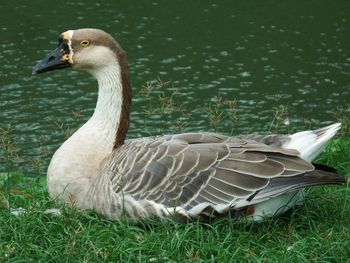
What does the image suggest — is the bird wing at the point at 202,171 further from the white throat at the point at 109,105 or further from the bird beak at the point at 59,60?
the bird beak at the point at 59,60

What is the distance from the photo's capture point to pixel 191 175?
5543 mm

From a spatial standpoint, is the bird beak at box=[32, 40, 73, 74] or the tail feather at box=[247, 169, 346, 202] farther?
the bird beak at box=[32, 40, 73, 74]

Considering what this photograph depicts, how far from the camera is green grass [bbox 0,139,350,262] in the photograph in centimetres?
495

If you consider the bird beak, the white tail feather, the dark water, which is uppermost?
the bird beak

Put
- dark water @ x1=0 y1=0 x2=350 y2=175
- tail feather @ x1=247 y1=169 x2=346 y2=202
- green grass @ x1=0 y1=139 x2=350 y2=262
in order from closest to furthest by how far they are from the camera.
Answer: green grass @ x1=0 y1=139 x2=350 y2=262 → tail feather @ x1=247 y1=169 x2=346 y2=202 → dark water @ x1=0 y1=0 x2=350 y2=175

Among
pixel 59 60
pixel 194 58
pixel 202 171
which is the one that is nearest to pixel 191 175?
pixel 202 171

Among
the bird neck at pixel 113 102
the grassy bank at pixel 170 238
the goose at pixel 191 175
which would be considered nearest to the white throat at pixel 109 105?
the bird neck at pixel 113 102

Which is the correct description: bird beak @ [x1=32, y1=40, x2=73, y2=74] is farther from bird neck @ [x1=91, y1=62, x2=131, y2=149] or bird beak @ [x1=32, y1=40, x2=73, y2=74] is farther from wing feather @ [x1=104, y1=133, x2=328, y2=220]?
wing feather @ [x1=104, y1=133, x2=328, y2=220]

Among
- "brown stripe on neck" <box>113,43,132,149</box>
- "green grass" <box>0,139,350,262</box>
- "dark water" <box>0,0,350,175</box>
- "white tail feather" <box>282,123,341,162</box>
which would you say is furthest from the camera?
"dark water" <box>0,0,350,175</box>

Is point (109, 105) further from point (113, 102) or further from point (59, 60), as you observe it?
point (59, 60)

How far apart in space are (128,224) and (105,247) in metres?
0.55

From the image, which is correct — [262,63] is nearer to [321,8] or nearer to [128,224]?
[321,8]

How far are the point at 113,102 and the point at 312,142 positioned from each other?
1.73 metres

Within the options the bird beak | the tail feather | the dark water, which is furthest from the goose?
the dark water
